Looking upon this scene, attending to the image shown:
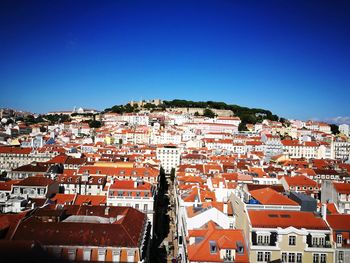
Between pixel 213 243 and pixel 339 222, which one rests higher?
pixel 339 222

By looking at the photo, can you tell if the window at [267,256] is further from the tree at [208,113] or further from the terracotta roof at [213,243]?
the tree at [208,113]

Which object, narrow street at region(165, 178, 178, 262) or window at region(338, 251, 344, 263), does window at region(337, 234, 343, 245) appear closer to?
window at region(338, 251, 344, 263)

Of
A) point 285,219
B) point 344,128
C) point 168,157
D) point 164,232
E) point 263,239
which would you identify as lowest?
point 164,232

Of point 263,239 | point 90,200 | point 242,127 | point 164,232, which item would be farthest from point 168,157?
point 242,127

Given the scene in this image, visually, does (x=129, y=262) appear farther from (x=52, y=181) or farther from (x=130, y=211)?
(x=52, y=181)

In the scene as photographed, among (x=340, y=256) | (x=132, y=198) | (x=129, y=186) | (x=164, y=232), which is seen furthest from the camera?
(x=164, y=232)

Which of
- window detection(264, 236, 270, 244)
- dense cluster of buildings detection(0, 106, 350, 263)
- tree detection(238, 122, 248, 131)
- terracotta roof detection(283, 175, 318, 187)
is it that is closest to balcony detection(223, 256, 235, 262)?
dense cluster of buildings detection(0, 106, 350, 263)

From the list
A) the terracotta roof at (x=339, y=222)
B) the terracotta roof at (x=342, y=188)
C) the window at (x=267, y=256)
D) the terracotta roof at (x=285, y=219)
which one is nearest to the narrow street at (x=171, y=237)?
the terracotta roof at (x=285, y=219)

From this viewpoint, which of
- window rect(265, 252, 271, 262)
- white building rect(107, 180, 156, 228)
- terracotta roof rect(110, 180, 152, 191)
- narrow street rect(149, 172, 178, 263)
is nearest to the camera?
window rect(265, 252, 271, 262)

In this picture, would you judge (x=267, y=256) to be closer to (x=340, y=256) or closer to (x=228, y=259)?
(x=228, y=259)

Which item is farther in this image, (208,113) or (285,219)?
(208,113)
